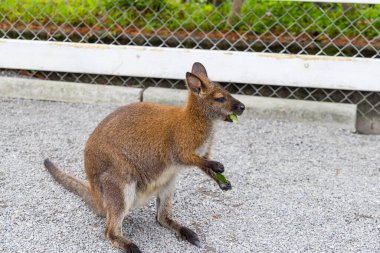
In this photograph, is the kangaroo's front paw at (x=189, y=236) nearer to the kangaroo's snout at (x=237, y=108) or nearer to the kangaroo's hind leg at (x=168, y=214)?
the kangaroo's hind leg at (x=168, y=214)

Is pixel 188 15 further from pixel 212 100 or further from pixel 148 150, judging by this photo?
pixel 148 150

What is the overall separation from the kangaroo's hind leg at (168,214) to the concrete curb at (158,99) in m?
1.91

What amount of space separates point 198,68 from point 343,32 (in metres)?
2.52

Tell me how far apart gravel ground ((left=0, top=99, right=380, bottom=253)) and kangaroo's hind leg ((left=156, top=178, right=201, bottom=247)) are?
0.17 ft

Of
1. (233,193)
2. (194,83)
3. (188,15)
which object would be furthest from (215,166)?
(188,15)

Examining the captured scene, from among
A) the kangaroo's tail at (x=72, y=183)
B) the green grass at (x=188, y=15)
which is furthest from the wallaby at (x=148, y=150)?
the green grass at (x=188, y=15)

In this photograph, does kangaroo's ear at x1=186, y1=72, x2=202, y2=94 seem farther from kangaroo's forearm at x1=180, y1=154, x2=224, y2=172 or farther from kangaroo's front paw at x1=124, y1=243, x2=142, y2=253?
kangaroo's front paw at x1=124, y1=243, x2=142, y2=253

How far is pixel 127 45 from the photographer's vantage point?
627 centimetres

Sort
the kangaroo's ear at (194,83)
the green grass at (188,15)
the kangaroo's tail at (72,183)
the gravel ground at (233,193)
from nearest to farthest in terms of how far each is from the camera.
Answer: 1. the kangaroo's ear at (194,83)
2. the gravel ground at (233,193)
3. the kangaroo's tail at (72,183)
4. the green grass at (188,15)

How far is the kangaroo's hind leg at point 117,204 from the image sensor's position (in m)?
3.78

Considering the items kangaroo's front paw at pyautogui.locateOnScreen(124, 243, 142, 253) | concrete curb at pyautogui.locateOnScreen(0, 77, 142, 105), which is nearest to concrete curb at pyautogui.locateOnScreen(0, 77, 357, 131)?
concrete curb at pyautogui.locateOnScreen(0, 77, 142, 105)

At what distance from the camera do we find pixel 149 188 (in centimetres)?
393

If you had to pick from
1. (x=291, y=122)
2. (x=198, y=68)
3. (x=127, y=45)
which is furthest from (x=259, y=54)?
(x=198, y=68)

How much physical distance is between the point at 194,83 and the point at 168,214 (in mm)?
859
